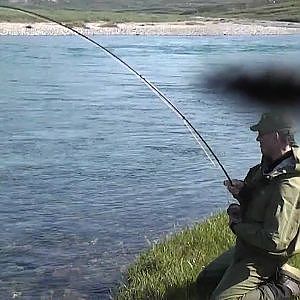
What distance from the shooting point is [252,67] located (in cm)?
2728

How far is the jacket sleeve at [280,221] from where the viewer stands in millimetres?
4715

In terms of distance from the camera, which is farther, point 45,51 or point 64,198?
point 45,51

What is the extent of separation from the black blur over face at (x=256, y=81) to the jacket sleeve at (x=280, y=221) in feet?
44.0

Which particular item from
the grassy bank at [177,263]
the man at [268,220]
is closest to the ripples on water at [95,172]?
the grassy bank at [177,263]

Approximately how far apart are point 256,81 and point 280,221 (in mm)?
18981

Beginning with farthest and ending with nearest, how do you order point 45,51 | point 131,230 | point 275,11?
point 275,11 → point 45,51 → point 131,230

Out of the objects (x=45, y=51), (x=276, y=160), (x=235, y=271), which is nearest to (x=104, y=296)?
(x=235, y=271)

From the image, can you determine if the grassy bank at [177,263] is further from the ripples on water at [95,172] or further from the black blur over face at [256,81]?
the black blur over face at [256,81]

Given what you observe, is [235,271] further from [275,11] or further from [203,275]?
[275,11]

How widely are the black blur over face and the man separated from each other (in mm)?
13169

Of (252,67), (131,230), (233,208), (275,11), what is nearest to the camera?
(233,208)

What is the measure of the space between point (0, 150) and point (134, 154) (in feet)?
8.06

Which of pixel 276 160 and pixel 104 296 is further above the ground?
pixel 276 160

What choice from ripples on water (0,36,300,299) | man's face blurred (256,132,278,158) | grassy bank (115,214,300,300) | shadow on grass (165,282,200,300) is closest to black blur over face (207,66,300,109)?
ripples on water (0,36,300,299)
